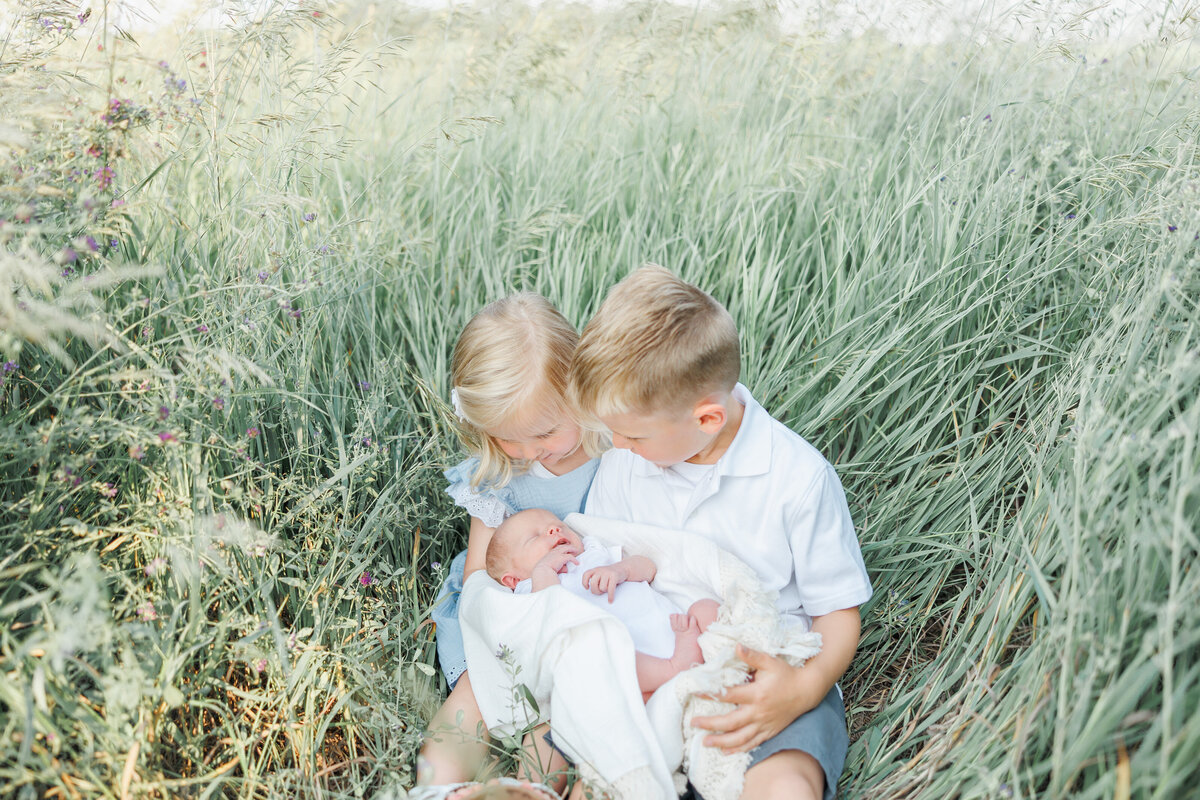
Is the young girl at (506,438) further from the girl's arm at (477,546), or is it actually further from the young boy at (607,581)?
the young boy at (607,581)

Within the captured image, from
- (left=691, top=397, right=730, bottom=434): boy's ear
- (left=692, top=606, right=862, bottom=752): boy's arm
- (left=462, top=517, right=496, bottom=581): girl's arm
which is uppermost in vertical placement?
(left=691, top=397, right=730, bottom=434): boy's ear

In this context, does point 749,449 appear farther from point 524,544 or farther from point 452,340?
point 452,340

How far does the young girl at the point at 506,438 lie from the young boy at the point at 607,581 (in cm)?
13

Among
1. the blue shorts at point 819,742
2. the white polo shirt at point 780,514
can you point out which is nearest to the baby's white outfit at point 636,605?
the white polo shirt at point 780,514

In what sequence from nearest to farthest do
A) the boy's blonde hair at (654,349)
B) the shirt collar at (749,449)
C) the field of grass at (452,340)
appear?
1. the field of grass at (452,340)
2. the boy's blonde hair at (654,349)
3. the shirt collar at (749,449)

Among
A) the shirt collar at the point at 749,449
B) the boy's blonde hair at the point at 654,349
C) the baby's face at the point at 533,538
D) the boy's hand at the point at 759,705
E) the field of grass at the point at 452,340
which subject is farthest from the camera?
the baby's face at the point at 533,538

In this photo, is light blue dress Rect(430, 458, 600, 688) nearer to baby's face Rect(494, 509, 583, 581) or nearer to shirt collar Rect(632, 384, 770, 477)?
baby's face Rect(494, 509, 583, 581)

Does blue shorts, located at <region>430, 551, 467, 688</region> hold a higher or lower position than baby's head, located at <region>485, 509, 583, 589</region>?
lower

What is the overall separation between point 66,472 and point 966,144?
3008 mm

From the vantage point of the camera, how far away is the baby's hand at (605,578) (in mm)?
1915

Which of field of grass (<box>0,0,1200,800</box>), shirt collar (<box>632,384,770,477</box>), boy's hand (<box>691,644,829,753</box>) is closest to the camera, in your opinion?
field of grass (<box>0,0,1200,800</box>)

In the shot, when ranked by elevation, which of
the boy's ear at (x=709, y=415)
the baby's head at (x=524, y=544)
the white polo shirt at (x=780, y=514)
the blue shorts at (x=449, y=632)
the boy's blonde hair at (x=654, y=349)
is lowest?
the blue shorts at (x=449, y=632)

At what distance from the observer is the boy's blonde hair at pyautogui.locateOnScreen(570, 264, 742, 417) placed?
1.72m

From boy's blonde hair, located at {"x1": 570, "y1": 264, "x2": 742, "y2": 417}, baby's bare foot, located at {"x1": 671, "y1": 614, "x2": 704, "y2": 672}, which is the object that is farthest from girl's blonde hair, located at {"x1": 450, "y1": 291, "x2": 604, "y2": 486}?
baby's bare foot, located at {"x1": 671, "y1": 614, "x2": 704, "y2": 672}
